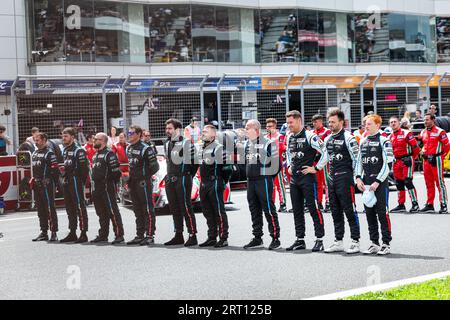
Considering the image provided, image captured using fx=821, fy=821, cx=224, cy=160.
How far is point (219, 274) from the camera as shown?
9.75m

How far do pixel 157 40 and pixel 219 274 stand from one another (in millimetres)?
29176

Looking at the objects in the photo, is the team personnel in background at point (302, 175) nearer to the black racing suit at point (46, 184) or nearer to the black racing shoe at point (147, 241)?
the black racing shoe at point (147, 241)

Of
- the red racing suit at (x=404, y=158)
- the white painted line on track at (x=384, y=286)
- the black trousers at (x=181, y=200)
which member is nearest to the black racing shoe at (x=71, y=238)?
the black trousers at (x=181, y=200)

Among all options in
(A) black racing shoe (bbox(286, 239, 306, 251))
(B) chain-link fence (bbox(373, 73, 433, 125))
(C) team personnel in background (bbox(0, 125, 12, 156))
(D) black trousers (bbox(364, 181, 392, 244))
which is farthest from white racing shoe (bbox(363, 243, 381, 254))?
(B) chain-link fence (bbox(373, 73, 433, 125))

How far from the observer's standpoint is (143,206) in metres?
13.0

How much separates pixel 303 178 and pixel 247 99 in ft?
41.2

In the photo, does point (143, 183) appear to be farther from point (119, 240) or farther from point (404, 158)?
point (404, 158)

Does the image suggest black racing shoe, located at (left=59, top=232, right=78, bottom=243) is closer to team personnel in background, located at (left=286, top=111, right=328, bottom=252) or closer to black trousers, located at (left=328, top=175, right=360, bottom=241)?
team personnel in background, located at (left=286, top=111, right=328, bottom=252)

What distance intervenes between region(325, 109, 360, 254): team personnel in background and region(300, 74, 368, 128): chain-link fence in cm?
1349

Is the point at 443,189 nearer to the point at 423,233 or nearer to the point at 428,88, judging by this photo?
the point at 423,233

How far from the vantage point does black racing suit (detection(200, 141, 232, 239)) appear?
40.2 feet

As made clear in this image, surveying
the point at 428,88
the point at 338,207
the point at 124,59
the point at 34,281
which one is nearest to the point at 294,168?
the point at 338,207
